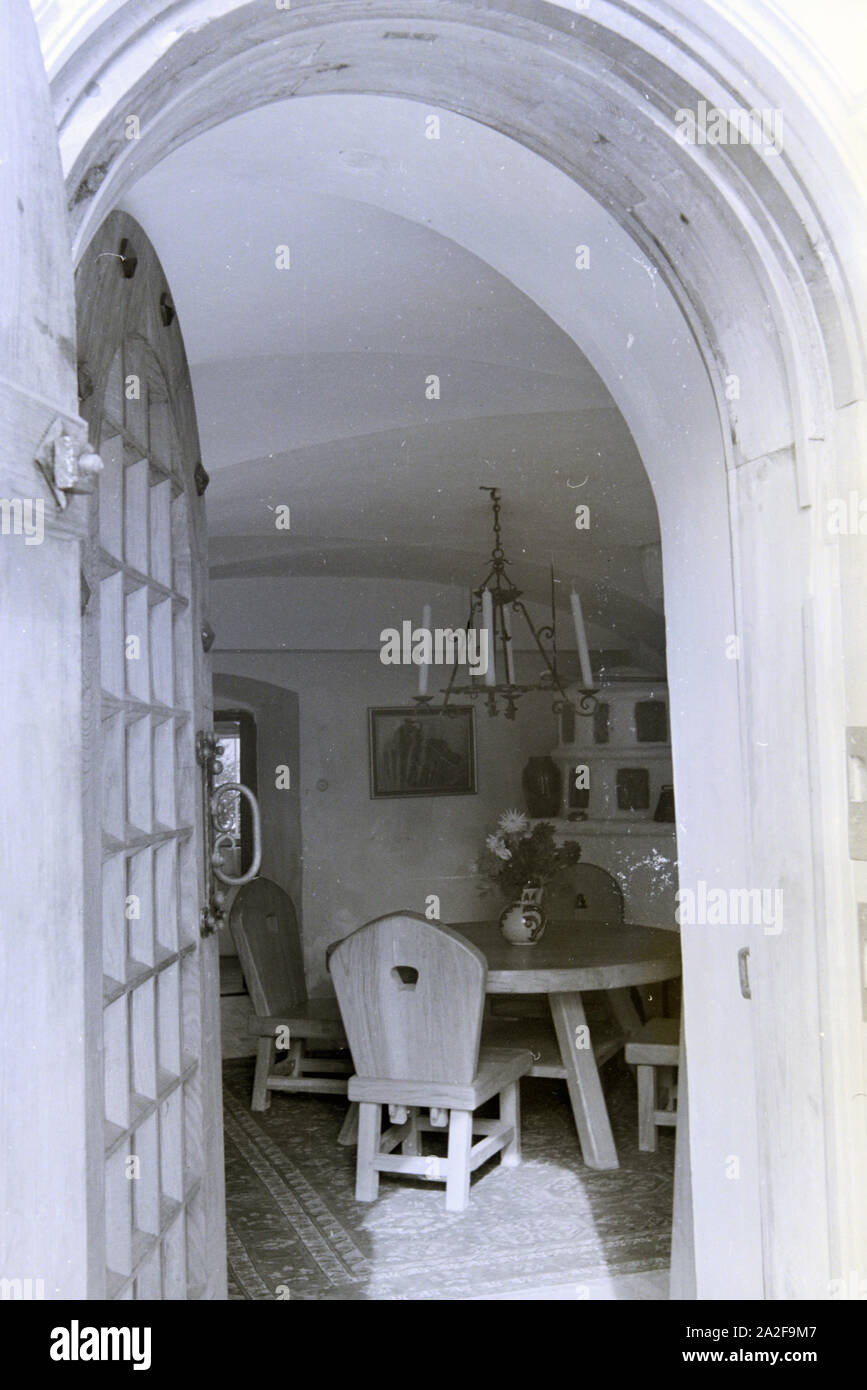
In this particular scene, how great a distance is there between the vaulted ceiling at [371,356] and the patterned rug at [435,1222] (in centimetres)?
231

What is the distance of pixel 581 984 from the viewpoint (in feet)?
13.4

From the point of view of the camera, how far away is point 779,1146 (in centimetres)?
165

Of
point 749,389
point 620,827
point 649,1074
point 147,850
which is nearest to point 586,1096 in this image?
point 649,1074

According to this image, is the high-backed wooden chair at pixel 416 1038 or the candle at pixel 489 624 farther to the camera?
the candle at pixel 489 624

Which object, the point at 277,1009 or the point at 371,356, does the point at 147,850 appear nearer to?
the point at 371,356

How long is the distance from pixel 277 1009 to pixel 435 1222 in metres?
1.41

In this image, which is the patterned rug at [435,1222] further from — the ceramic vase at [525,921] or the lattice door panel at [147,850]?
the lattice door panel at [147,850]

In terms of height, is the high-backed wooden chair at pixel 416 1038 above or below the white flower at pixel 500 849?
below

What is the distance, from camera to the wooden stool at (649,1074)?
4164mm

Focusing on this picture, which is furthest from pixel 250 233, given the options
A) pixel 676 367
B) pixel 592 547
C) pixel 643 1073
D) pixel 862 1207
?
pixel 592 547

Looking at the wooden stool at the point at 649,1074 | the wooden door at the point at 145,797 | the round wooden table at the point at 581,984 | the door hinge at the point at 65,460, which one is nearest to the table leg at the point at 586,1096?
the round wooden table at the point at 581,984

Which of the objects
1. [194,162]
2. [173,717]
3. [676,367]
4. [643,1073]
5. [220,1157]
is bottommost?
[643,1073]
